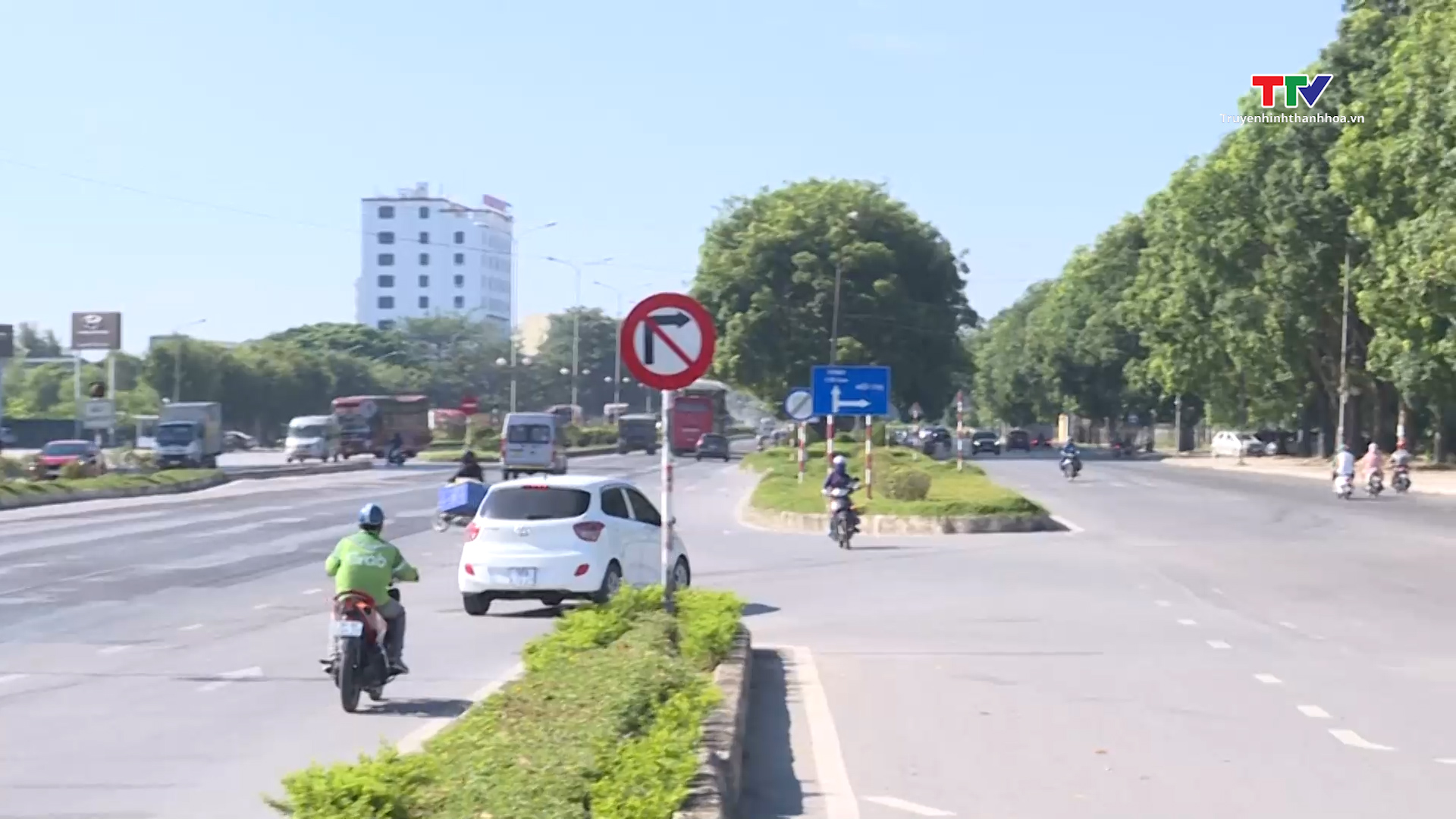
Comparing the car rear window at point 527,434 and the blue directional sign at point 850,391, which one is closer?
the blue directional sign at point 850,391

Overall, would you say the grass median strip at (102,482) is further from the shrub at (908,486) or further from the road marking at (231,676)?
the road marking at (231,676)

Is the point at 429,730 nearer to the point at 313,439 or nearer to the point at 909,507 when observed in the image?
the point at 909,507

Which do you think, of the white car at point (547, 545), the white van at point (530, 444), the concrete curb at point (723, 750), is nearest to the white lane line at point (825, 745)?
the concrete curb at point (723, 750)

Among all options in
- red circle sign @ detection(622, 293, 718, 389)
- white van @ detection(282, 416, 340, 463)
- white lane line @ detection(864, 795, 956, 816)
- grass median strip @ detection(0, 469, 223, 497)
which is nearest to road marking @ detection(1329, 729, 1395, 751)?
white lane line @ detection(864, 795, 956, 816)

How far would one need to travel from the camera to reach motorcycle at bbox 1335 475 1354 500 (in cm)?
4678

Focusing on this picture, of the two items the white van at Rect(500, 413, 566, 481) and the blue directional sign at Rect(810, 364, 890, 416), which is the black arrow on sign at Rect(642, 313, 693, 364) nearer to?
the blue directional sign at Rect(810, 364, 890, 416)

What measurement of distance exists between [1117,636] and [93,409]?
56807 mm

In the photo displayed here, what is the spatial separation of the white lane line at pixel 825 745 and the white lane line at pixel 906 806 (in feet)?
0.37

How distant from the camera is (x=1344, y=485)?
154 feet

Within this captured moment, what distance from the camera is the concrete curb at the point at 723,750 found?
686cm

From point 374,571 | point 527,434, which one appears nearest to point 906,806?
point 374,571

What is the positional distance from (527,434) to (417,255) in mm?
121269

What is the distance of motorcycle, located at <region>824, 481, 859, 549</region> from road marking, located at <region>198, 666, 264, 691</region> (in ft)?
51.6

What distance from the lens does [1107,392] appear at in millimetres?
105562
